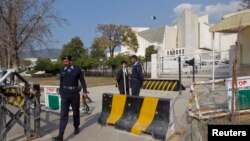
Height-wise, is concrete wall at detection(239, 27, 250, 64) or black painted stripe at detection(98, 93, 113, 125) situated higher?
concrete wall at detection(239, 27, 250, 64)

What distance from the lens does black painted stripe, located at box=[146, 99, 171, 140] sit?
7.83 meters

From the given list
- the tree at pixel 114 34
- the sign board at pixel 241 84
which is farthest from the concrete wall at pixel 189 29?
the sign board at pixel 241 84

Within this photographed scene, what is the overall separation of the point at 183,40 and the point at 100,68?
36.9 metres

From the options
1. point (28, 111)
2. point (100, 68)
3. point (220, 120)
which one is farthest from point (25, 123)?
point (100, 68)

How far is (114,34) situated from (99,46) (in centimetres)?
349

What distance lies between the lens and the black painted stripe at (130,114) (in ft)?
28.6

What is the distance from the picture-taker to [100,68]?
187ft

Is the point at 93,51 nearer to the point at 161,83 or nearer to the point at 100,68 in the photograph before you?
the point at 100,68

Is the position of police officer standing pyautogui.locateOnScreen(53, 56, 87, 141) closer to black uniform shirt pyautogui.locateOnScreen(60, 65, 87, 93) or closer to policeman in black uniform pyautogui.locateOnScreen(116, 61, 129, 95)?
black uniform shirt pyautogui.locateOnScreen(60, 65, 87, 93)

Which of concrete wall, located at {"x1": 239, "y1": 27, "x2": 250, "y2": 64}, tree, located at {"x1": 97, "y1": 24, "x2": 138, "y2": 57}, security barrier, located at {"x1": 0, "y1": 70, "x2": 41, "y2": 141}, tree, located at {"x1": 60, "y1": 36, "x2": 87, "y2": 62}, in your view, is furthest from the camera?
tree, located at {"x1": 60, "y1": 36, "x2": 87, "y2": 62}

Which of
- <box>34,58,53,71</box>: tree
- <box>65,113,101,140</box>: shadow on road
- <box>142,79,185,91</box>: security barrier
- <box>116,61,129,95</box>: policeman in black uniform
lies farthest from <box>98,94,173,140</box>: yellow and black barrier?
<box>34,58,53,71</box>: tree

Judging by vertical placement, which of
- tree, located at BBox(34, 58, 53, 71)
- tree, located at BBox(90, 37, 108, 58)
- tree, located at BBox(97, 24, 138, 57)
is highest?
tree, located at BBox(97, 24, 138, 57)

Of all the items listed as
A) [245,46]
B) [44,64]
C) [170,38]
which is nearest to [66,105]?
[245,46]

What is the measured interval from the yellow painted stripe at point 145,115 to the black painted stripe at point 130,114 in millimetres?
140
